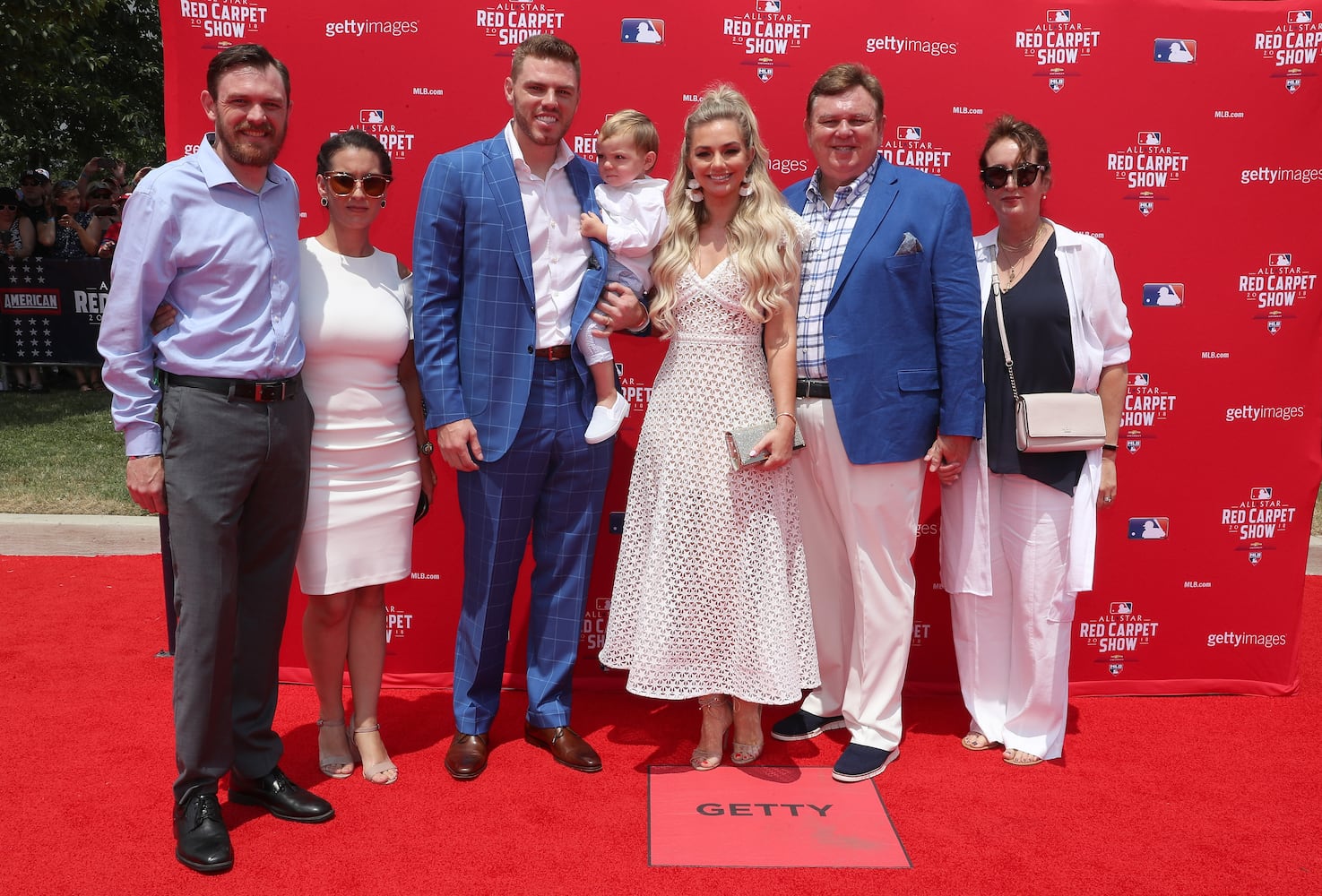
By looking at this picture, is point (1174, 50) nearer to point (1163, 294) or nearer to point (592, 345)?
point (1163, 294)

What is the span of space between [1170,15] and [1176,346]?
4.38 feet

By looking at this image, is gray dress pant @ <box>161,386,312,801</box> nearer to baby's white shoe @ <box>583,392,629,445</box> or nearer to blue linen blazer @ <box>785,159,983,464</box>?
baby's white shoe @ <box>583,392,629,445</box>

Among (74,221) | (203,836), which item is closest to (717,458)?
(203,836)

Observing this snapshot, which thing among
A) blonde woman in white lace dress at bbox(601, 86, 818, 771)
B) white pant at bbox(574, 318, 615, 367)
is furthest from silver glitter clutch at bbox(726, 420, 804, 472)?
white pant at bbox(574, 318, 615, 367)

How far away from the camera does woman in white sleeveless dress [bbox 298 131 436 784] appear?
3160 millimetres

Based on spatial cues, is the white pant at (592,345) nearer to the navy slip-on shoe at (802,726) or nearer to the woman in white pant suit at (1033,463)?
the woman in white pant suit at (1033,463)

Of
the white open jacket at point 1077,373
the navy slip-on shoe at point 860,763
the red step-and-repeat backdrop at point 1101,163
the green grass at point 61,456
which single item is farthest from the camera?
the green grass at point 61,456

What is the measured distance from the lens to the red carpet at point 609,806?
2.82 m

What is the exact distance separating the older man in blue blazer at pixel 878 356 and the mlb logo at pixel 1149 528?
1.33 metres

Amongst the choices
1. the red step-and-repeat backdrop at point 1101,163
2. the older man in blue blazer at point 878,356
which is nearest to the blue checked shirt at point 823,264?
the older man in blue blazer at point 878,356

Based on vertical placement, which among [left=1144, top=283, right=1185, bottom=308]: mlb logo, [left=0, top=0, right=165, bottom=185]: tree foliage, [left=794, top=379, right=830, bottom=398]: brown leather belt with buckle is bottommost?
[left=794, top=379, right=830, bottom=398]: brown leather belt with buckle

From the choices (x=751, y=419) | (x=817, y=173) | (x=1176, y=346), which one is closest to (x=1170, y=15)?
(x=1176, y=346)

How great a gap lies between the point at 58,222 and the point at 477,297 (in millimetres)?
9073

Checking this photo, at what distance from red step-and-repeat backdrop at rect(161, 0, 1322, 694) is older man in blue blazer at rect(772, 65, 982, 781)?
2.50 ft
